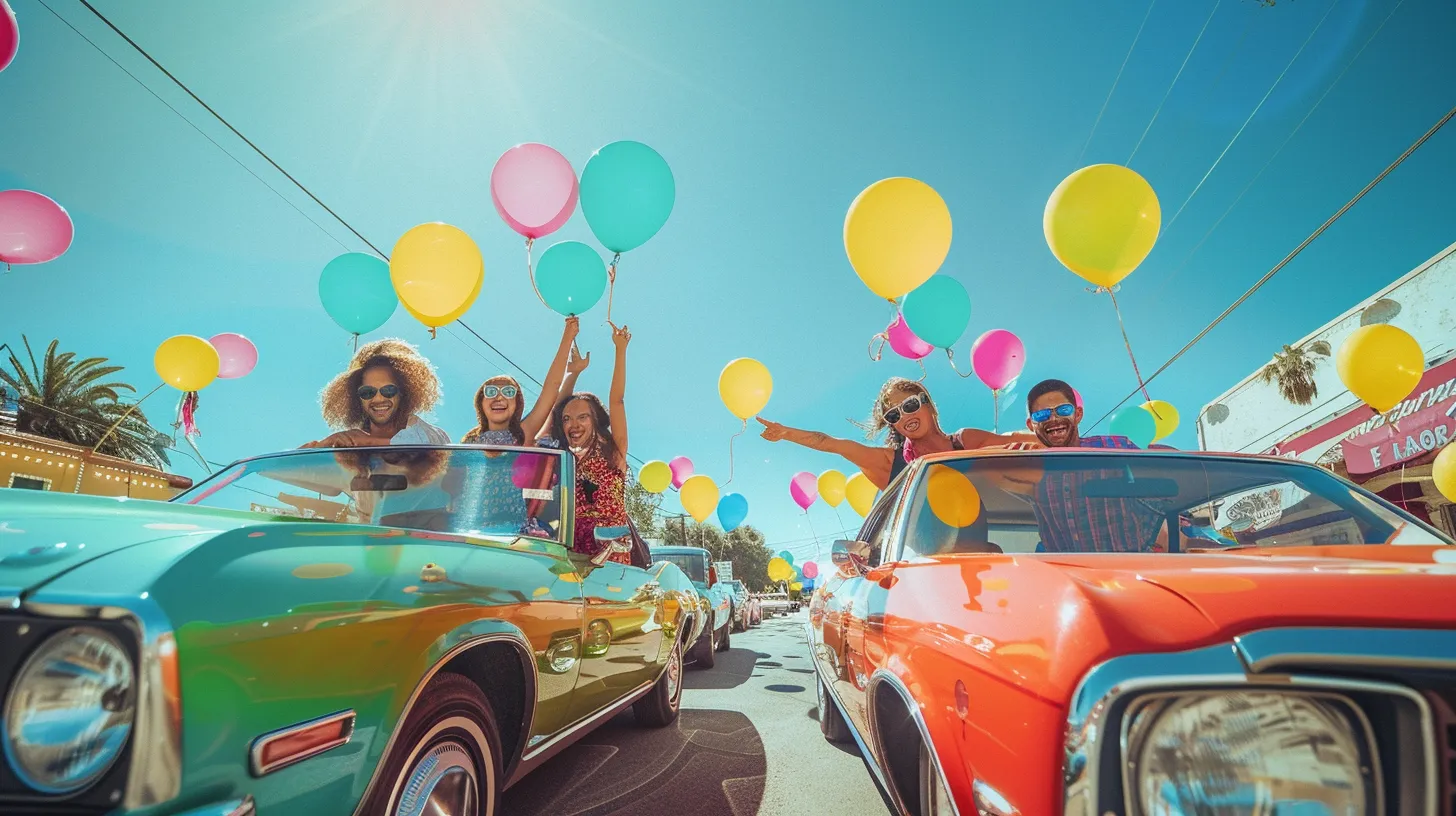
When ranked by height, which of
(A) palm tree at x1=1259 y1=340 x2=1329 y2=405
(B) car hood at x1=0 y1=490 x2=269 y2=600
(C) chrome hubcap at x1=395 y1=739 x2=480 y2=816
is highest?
(A) palm tree at x1=1259 y1=340 x2=1329 y2=405

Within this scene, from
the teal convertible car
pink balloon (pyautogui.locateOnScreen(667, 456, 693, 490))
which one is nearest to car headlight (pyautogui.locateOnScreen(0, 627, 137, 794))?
the teal convertible car

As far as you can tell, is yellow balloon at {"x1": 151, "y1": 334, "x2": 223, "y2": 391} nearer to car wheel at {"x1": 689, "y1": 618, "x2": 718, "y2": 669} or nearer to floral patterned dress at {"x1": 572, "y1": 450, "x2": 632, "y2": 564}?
floral patterned dress at {"x1": 572, "y1": 450, "x2": 632, "y2": 564}

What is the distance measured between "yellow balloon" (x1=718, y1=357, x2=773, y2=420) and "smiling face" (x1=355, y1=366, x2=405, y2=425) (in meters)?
3.27

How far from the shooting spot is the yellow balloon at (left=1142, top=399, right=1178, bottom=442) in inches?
293

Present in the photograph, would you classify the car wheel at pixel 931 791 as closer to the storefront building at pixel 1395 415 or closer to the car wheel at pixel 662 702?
the car wheel at pixel 662 702

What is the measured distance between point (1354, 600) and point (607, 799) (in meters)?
2.99

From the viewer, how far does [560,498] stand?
9.35ft

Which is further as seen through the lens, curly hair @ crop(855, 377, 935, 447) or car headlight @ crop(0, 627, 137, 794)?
curly hair @ crop(855, 377, 935, 447)

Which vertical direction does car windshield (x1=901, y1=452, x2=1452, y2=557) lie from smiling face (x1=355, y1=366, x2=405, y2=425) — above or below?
below

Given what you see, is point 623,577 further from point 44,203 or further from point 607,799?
point 44,203

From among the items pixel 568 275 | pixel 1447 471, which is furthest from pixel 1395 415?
pixel 568 275

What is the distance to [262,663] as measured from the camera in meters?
1.12

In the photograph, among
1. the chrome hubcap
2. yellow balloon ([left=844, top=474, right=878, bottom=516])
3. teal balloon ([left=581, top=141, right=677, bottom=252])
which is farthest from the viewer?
yellow balloon ([left=844, top=474, right=878, bottom=516])

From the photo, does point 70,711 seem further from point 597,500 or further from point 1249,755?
point 597,500
